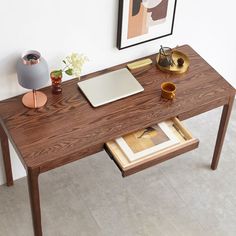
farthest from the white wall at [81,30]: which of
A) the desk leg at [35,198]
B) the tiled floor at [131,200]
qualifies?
the desk leg at [35,198]

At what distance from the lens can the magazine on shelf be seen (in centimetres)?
234

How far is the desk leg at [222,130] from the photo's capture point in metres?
2.68

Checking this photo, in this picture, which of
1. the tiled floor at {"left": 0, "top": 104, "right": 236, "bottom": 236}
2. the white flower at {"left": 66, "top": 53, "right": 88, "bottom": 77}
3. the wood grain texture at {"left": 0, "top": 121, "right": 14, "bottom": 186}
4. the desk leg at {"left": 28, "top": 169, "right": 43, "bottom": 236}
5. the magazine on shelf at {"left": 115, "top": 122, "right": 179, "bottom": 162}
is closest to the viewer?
the desk leg at {"left": 28, "top": 169, "right": 43, "bottom": 236}

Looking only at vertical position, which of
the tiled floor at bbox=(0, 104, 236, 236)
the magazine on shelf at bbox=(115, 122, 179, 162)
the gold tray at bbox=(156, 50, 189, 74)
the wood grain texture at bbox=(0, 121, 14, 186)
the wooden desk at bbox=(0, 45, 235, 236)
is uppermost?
the gold tray at bbox=(156, 50, 189, 74)

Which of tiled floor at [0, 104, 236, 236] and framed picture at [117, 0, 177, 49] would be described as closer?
framed picture at [117, 0, 177, 49]

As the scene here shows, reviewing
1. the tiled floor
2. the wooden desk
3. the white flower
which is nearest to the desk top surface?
the wooden desk

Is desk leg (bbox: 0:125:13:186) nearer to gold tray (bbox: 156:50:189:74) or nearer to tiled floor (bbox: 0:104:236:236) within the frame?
tiled floor (bbox: 0:104:236:236)

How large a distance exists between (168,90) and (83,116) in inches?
17.6

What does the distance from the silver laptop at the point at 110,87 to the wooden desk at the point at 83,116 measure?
31 mm

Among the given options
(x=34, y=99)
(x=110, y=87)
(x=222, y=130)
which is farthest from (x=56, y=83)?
(x=222, y=130)

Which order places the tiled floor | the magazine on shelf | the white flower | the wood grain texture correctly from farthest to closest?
the tiled floor → the wood grain texture → the white flower → the magazine on shelf

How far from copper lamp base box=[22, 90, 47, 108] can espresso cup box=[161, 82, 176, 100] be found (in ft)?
1.88

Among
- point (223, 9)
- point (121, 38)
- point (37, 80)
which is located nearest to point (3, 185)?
point (37, 80)

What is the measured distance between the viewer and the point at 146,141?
7.86ft
